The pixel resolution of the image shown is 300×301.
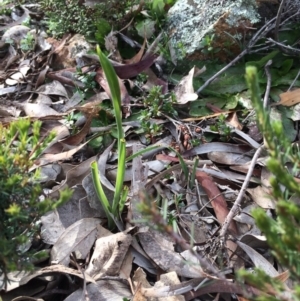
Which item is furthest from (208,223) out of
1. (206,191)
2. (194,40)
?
(194,40)

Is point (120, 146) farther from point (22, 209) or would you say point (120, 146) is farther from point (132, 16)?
point (132, 16)

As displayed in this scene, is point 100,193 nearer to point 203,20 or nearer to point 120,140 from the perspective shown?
point 120,140

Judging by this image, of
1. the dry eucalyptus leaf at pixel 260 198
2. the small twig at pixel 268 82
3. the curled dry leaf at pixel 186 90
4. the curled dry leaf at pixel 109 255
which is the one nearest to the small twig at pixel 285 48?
the small twig at pixel 268 82

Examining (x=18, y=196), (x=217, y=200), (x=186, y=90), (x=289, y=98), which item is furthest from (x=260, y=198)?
(x=18, y=196)

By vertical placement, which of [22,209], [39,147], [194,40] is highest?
[39,147]

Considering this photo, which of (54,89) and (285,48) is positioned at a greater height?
(285,48)

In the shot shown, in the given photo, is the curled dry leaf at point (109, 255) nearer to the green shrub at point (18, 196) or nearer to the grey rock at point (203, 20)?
the green shrub at point (18, 196)
